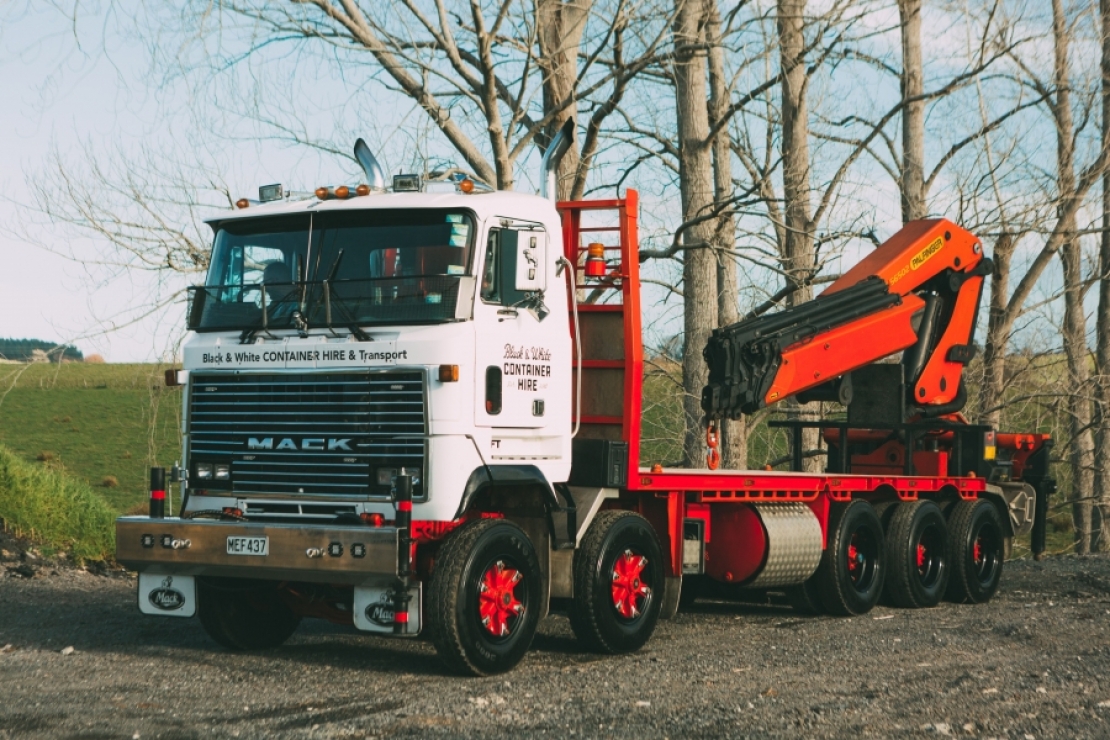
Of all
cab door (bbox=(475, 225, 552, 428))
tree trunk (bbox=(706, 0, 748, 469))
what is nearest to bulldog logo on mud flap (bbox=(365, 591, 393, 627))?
cab door (bbox=(475, 225, 552, 428))

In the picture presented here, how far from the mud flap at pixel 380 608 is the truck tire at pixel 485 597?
3.7 inches

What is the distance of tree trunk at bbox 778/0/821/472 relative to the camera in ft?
52.1

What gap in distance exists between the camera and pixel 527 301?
916 centimetres

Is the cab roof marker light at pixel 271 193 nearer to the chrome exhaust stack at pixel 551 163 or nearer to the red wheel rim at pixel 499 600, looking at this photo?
the chrome exhaust stack at pixel 551 163

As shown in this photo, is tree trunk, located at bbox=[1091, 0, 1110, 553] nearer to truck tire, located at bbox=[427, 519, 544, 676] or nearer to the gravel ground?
the gravel ground

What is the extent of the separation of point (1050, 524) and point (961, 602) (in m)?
25.9

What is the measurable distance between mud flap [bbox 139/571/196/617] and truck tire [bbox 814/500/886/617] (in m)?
5.85

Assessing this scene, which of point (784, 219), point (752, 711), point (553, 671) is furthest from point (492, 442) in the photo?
point (784, 219)

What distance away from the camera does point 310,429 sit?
29.0 feet

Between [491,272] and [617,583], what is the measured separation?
2.53m

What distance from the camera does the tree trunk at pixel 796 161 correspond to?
52.1 feet

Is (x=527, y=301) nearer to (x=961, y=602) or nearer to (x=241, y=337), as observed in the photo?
(x=241, y=337)

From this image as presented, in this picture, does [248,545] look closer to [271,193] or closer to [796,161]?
[271,193]

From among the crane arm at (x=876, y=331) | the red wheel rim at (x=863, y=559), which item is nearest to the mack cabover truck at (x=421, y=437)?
the crane arm at (x=876, y=331)
